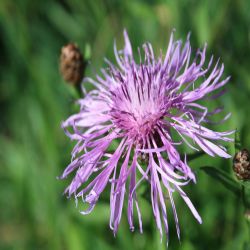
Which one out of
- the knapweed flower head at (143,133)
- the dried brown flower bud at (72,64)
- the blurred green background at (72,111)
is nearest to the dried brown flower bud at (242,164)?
the knapweed flower head at (143,133)

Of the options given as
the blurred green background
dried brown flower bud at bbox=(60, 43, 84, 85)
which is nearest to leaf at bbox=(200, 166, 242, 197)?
A: the blurred green background

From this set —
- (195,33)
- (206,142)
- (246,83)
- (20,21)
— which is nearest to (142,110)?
(206,142)

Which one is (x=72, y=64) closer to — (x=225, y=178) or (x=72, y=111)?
(x=72, y=111)

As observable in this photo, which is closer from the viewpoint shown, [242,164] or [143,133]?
[242,164]

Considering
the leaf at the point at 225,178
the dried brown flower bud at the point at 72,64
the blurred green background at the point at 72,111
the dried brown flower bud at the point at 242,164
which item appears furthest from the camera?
the blurred green background at the point at 72,111

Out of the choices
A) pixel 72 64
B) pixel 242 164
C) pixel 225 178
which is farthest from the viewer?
pixel 72 64

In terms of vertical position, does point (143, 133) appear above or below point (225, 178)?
above

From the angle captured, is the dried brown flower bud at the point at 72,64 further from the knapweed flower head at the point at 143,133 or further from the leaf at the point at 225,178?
the leaf at the point at 225,178

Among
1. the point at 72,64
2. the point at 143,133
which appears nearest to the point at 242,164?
the point at 143,133
